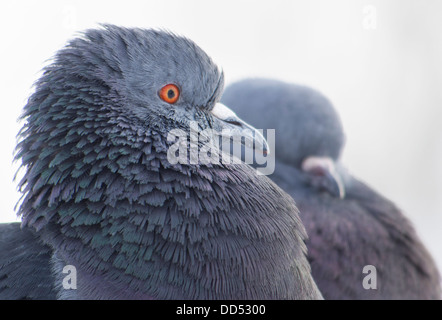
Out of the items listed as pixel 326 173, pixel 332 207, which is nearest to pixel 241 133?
pixel 332 207

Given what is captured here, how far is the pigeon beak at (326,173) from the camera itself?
5.74 m

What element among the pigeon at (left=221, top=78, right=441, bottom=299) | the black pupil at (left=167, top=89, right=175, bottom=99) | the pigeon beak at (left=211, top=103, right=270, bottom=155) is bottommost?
the pigeon at (left=221, top=78, right=441, bottom=299)

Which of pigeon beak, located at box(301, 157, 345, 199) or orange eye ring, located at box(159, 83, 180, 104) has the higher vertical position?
orange eye ring, located at box(159, 83, 180, 104)

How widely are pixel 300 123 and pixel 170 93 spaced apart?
7.65 feet

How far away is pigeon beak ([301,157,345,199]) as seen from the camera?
574 cm

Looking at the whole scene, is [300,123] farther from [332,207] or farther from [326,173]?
[332,207]

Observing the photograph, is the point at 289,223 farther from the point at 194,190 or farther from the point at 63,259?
the point at 63,259

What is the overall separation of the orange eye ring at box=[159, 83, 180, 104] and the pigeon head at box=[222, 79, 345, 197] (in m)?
2.16

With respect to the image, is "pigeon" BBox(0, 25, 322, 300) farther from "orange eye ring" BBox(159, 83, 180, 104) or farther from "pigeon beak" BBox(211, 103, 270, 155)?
"pigeon beak" BBox(211, 103, 270, 155)

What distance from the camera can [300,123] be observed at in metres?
5.98

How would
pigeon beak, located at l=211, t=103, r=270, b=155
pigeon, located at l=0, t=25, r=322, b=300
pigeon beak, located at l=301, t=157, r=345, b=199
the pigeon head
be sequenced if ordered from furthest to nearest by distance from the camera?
the pigeon head
pigeon beak, located at l=301, t=157, r=345, b=199
pigeon beak, located at l=211, t=103, r=270, b=155
pigeon, located at l=0, t=25, r=322, b=300

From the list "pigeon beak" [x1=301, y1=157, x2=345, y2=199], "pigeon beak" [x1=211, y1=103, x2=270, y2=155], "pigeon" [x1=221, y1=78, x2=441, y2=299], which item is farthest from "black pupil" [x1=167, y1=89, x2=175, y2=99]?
"pigeon beak" [x1=301, y1=157, x2=345, y2=199]

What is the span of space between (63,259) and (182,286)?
2.34 feet
